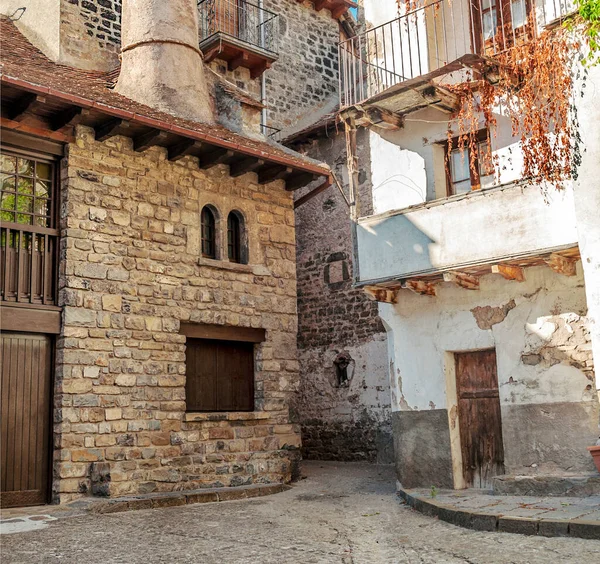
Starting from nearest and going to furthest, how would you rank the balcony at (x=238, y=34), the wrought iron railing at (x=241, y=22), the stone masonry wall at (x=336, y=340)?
the stone masonry wall at (x=336, y=340), the balcony at (x=238, y=34), the wrought iron railing at (x=241, y=22)

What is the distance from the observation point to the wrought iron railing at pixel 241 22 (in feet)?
53.2

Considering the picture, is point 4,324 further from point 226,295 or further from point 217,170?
point 217,170

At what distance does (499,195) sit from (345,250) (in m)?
7.10

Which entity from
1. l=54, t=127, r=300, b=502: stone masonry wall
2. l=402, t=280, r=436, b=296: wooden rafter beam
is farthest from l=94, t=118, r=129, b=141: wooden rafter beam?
l=402, t=280, r=436, b=296: wooden rafter beam

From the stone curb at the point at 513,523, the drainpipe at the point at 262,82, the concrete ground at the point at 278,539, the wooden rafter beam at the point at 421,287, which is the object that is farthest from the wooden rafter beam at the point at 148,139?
the drainpipe at the point at 262,82

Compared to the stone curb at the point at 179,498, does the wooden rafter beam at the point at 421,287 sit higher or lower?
higher

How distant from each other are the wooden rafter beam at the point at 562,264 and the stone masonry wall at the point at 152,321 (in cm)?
→ 483

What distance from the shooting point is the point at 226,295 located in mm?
11633

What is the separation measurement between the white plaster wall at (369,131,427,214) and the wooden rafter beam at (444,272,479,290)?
130 centimetres

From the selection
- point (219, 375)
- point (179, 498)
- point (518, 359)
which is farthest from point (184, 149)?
point (518, 359)

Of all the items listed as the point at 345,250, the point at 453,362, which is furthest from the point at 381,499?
the point at 345,250

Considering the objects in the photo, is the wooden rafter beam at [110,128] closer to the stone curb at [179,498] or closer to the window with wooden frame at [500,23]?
the stone curb at [179,498]

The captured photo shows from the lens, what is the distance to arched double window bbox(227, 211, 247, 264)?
1215 centimetres

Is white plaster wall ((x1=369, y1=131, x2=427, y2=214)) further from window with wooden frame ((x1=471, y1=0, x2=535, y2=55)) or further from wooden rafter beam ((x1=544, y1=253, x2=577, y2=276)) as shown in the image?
wooden rafter beam ((x1=544, y1=253, x2=577, y2=276))
